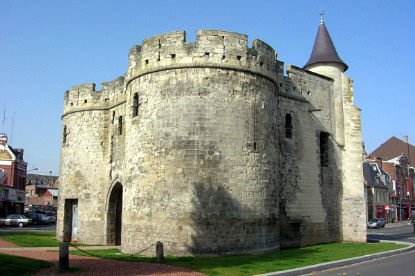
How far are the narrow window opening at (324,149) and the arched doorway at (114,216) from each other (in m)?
10.4

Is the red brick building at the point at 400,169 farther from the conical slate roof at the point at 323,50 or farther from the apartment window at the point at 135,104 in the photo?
the apartment window at the point at 135,104

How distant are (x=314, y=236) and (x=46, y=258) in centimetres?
1178

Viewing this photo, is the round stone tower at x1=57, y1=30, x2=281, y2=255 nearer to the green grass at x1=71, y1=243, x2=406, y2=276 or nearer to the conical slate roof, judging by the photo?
the green grass at x1=71, y1=243, x2=406, y2=276

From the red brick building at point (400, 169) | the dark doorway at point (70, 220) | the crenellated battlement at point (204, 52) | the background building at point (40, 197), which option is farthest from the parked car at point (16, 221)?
the red brick building at point (400, 169)

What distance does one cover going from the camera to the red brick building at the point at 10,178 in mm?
45688

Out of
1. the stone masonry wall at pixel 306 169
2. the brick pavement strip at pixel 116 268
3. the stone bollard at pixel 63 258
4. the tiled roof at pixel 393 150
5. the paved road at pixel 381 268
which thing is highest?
the tiled roof at pixel 393 150

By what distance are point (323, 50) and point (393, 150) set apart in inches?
1873

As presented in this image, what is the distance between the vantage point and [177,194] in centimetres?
1366

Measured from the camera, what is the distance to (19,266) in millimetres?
10695

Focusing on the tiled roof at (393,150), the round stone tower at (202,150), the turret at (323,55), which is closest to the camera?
the round stone tower at (202,150)

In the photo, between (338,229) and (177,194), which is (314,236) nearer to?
(338,229)

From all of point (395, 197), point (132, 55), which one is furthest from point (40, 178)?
point (132, 55)

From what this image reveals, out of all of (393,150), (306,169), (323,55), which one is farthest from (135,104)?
(393,150)

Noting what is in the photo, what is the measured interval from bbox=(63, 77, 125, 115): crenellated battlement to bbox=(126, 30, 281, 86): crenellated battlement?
532 cm
